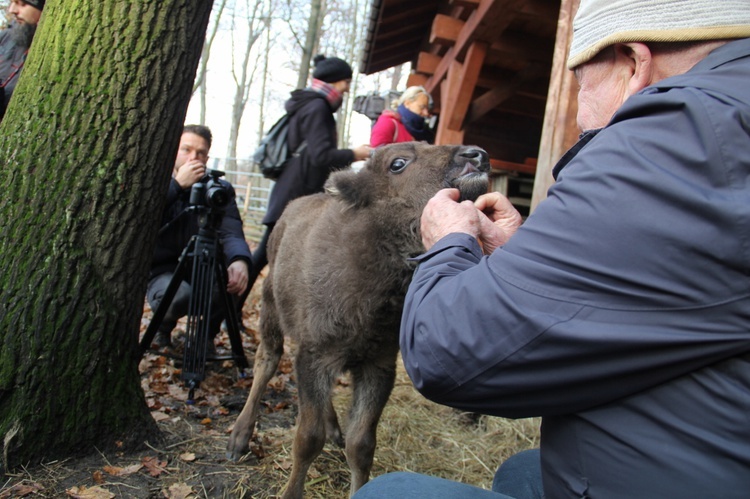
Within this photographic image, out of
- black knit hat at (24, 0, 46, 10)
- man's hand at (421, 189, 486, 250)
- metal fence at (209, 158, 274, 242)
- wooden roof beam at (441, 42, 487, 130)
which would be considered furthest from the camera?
metal fence at (209, 158, 274, 242)

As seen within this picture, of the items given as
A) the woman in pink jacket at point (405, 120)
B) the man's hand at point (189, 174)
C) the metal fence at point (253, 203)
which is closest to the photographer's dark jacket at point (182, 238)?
the man's hand at point (189, 174)

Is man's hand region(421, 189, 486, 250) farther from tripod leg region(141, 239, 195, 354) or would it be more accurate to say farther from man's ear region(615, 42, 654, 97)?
tripod leg region(141, 239, 195, 354)

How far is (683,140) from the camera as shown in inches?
46.5

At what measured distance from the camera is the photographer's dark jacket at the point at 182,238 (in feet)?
16.3

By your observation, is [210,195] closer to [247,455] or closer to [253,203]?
[247,455]

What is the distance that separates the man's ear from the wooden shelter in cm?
240

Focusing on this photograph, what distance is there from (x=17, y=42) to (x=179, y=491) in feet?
11.5

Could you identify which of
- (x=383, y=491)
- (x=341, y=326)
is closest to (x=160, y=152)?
(x=341, y=326)

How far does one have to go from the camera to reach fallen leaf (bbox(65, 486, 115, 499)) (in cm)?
267

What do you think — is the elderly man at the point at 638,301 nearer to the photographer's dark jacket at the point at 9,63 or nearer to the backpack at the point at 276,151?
the photographer's dark jacket at the point at 9,63

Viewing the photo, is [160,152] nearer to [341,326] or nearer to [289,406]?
[341,326]

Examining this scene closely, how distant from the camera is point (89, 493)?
270cm

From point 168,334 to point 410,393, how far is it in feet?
7.29

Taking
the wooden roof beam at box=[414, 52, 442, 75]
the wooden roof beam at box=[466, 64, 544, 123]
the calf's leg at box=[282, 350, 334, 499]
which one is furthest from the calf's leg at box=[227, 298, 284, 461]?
the wooden roof beam at box=[414, 52, 442, 75]
